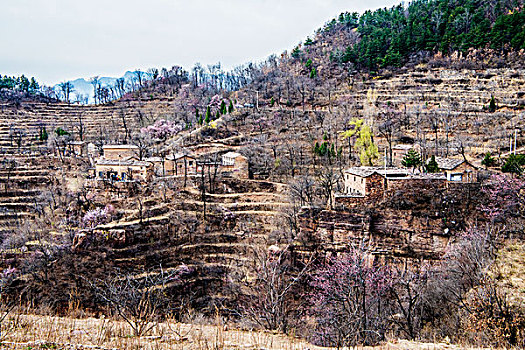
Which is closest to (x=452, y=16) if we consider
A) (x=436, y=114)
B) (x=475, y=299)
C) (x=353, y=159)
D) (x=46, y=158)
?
(x=436, y=114)

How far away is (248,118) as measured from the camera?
50406 millimetres

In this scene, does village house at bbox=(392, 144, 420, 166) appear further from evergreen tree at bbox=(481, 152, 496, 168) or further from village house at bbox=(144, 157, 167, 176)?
village house at bbox=(144, 157, 167, 176)

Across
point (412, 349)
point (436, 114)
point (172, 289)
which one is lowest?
point (172, 289)

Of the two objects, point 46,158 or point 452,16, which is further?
point 452,16

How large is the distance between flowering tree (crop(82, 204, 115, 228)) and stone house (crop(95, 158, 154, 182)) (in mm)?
4988

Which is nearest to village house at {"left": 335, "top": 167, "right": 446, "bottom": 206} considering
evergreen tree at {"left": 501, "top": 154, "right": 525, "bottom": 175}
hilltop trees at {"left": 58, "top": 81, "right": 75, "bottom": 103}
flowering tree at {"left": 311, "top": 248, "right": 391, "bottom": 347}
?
flowering tree at {"left": 311, "top": 248, "right": 391, "bottom": 347}

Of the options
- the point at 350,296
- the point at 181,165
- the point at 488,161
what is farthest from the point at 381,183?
the point at 181,165

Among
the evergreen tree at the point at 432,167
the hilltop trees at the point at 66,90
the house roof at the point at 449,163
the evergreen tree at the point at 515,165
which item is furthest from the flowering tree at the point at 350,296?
the hilltop trees at the point at 66,90

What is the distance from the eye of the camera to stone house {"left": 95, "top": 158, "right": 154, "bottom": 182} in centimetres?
3375

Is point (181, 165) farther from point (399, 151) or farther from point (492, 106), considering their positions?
point (492, 106)

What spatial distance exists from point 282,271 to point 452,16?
61.9 metres

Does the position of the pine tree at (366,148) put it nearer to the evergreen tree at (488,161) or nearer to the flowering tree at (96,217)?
the evergreen tree at (488,161)

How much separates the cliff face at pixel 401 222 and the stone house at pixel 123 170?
1849 centimetres

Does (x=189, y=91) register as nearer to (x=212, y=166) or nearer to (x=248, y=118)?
(x=248, y=118)
